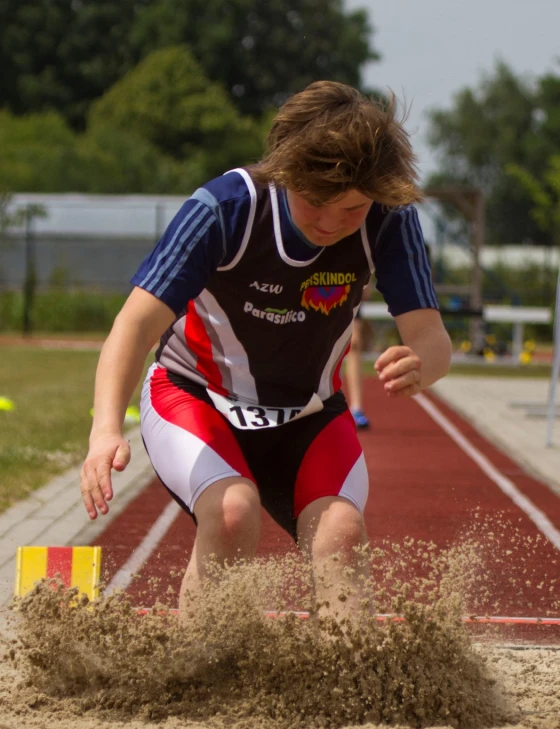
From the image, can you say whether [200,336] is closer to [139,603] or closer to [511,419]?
[139,603]

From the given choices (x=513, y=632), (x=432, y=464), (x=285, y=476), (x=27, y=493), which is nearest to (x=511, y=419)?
(x=432, y=464)

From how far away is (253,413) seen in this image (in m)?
3.24

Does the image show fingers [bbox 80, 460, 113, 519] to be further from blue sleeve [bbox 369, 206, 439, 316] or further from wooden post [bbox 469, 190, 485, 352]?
wooden post [bbox 469, 190, 485, 352]

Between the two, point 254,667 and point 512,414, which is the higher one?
point 254,667

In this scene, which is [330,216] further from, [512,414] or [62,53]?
[62,53]

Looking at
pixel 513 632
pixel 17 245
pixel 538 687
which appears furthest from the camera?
pixel 17 245

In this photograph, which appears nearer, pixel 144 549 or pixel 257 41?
pixel 144 549

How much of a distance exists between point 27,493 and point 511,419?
6.61 m

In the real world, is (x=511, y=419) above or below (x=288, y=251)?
below

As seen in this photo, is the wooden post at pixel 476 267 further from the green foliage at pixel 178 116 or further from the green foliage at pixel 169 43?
the green foliage at pixel 169 43

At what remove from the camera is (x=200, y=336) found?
10.8ft

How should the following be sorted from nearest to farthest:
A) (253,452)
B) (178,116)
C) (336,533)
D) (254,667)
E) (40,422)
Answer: (336,533) → (254,667) → (253,452) → (40,422) → (178,116)

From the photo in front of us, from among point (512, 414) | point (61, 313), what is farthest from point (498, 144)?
point (512, 414)

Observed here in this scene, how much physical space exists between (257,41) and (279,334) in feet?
210
